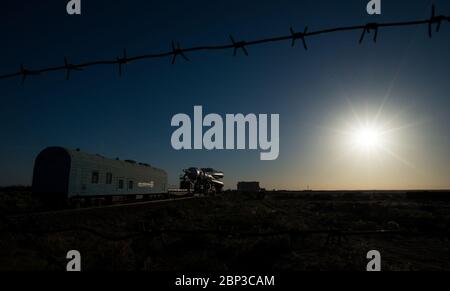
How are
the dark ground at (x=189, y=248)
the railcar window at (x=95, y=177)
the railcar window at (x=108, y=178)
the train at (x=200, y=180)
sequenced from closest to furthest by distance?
the dark ground at (x=189, y=248) → the railcar window at (x=95, y=177) → the railcar window at (x=108, y=178) → the train at (x=200, y=180)

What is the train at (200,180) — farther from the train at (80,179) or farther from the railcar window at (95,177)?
the railcar window at (95,177)

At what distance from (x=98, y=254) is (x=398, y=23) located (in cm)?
864

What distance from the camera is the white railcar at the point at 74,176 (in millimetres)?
22250

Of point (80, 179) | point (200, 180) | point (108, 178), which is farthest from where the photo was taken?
point (200, 180)

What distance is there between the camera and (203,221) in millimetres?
22047

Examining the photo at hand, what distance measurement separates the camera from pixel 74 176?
22.6 meters

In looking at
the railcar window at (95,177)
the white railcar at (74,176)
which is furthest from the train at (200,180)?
the railcar window at (95,177)

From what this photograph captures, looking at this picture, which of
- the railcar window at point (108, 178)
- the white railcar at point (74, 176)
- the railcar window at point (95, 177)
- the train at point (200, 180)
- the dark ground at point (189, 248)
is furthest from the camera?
the train at point (200, 180)

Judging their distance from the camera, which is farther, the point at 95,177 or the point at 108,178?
the point at 108,178

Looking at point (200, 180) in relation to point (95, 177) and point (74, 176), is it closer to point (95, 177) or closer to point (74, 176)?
point (95, 177)

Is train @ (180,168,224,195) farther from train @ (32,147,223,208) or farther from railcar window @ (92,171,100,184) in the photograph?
railcar window @ (92,171,100,184)

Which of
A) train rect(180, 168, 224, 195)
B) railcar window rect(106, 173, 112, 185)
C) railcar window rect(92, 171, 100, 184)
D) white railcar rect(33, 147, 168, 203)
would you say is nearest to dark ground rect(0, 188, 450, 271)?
white railcar rect(33, 147, 168, 203)

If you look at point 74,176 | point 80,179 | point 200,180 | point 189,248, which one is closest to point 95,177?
point 80,179
